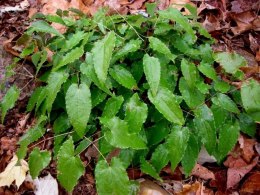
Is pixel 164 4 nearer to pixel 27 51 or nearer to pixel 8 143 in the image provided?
pixel 27 51

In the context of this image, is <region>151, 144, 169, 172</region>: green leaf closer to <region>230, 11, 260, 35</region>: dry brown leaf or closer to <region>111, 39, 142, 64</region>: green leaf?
<region>111, 39, 142, 64</region>: green leaf

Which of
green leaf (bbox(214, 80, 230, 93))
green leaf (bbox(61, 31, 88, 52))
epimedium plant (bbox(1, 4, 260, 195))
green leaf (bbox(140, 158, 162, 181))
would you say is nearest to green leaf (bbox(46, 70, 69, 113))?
epimedium plant (bbox(1, 4, 260, 195))

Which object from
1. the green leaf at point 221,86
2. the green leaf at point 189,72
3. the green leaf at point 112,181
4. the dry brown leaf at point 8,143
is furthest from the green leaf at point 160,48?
the dry brown leaf at point 8,143

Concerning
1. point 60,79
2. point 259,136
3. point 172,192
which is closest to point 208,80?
point 259,136

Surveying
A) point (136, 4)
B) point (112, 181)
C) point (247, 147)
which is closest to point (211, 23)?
point (136, 4)

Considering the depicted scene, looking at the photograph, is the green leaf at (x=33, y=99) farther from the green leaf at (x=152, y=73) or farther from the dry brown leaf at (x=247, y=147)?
the dry brown leaf at (x=247, y=147)

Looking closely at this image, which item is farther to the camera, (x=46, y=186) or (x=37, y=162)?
(x=46, y=186)
